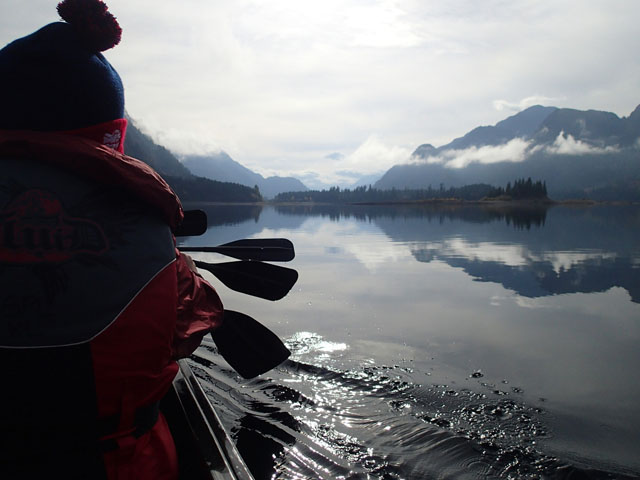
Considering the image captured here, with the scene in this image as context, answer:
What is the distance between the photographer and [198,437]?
2.86 metres

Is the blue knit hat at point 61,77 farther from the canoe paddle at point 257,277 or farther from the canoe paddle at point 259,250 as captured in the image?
the canoe paddle at point 259,250

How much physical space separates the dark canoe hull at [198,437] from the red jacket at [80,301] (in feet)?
2.21

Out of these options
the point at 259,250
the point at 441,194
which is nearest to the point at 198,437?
the point at 259,250

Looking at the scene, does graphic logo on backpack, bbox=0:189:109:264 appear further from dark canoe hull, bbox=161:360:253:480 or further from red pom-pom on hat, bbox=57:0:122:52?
dark canoe hull, bbox=161:360:253:480

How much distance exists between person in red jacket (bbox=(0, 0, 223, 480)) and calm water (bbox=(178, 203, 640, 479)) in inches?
94.8

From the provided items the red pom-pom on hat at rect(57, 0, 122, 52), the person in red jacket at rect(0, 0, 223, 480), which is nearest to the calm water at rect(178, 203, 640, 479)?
the person in red jacket at rect(0, 0, 223, 480)

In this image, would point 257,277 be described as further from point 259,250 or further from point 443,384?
point 443,384

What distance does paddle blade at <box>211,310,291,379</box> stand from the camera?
10.6 feet

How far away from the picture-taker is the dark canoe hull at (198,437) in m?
2.52

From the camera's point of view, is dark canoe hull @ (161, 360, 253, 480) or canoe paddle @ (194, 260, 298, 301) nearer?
dark canoe hull @ (161, 360, 253, 480)

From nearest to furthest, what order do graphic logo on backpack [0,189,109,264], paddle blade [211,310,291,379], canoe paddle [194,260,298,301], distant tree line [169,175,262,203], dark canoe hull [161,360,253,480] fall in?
graphic logo on backpack [0,189,109,264]
dark canoe hull [161,360,253,480]
paddle blade [211,310,291,379]
canoe paddle [194,260,298,301]
distant tree line [169,175,262,203]

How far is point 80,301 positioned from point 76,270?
0.40ft

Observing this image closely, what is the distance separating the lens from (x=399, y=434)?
14.9 feet

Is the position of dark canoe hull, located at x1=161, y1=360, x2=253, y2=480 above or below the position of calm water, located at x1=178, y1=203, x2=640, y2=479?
above
